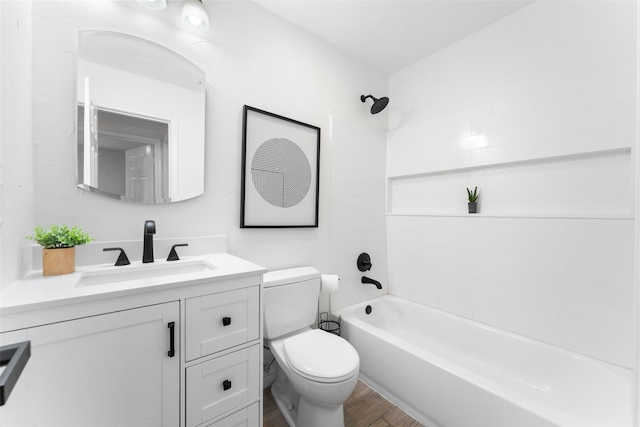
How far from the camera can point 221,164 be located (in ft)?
5.35

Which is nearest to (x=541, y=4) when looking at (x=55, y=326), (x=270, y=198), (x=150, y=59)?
(x=270, y=198)

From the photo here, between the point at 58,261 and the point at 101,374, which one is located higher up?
the point at 58,261

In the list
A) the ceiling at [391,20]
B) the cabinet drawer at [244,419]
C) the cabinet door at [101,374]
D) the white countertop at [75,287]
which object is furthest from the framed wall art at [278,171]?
the cabinet drawer at [244,419]

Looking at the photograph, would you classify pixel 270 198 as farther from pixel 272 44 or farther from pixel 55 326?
pixel 55 326

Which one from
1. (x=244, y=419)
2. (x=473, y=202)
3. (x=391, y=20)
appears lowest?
(x=244, y=419)

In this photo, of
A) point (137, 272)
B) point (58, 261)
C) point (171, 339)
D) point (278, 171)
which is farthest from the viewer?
point (278, 171)

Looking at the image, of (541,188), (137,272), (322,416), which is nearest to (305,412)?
(322,416)

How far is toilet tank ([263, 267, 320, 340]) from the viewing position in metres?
1.55

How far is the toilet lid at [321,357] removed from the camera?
127cm

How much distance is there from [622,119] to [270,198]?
204cm

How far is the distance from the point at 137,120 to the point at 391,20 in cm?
181

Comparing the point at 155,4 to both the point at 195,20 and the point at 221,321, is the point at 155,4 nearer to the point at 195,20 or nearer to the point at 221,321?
the point at 195,20

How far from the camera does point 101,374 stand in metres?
0.85

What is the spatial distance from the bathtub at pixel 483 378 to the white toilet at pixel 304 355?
16.9 inches
